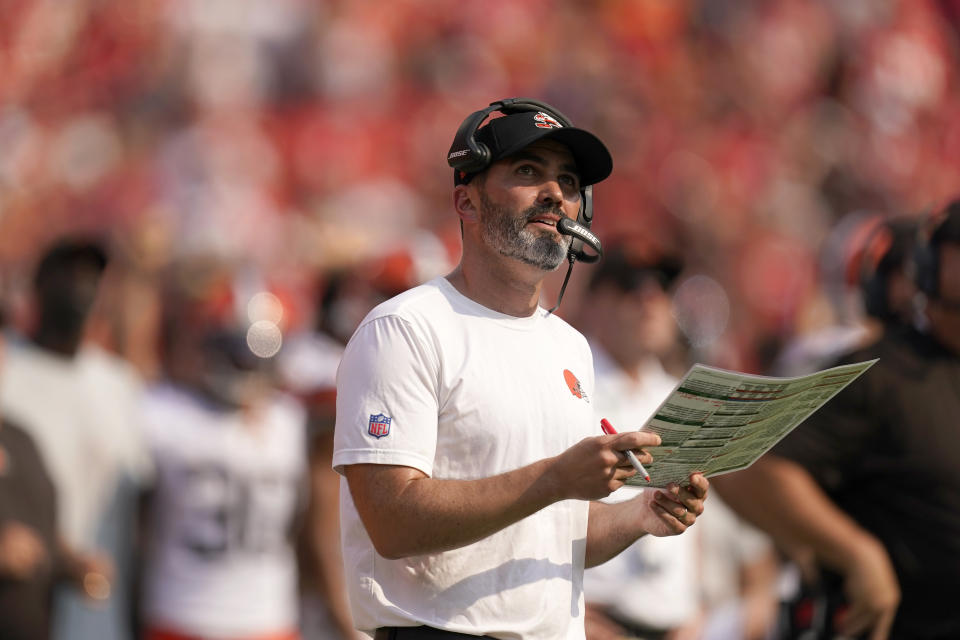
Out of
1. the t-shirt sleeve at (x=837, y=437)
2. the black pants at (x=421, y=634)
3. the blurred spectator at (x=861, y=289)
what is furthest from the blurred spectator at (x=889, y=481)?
the black pants at (x=421, y=634)

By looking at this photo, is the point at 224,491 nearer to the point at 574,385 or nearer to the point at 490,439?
the point at 574,385

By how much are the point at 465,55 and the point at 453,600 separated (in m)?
16.5

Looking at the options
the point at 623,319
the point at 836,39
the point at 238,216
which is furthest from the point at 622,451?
the point at 836,39

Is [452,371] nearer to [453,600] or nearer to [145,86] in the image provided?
[453,600]

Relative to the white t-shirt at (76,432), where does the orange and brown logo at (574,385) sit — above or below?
below

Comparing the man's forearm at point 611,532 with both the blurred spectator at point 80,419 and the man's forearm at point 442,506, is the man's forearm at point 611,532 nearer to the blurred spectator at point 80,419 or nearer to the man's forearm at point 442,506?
the man's forearm at point 442,506

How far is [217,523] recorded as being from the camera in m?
7.02

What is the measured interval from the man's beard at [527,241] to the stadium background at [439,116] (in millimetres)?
10379

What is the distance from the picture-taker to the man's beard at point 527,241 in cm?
326

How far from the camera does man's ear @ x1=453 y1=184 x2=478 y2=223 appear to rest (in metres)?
3.37

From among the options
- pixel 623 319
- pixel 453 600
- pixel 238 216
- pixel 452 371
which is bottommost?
pixel 453 600

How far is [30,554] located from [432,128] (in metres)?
12.9

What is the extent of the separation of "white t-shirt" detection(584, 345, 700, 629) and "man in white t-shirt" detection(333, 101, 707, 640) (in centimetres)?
250

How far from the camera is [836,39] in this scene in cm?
2112
